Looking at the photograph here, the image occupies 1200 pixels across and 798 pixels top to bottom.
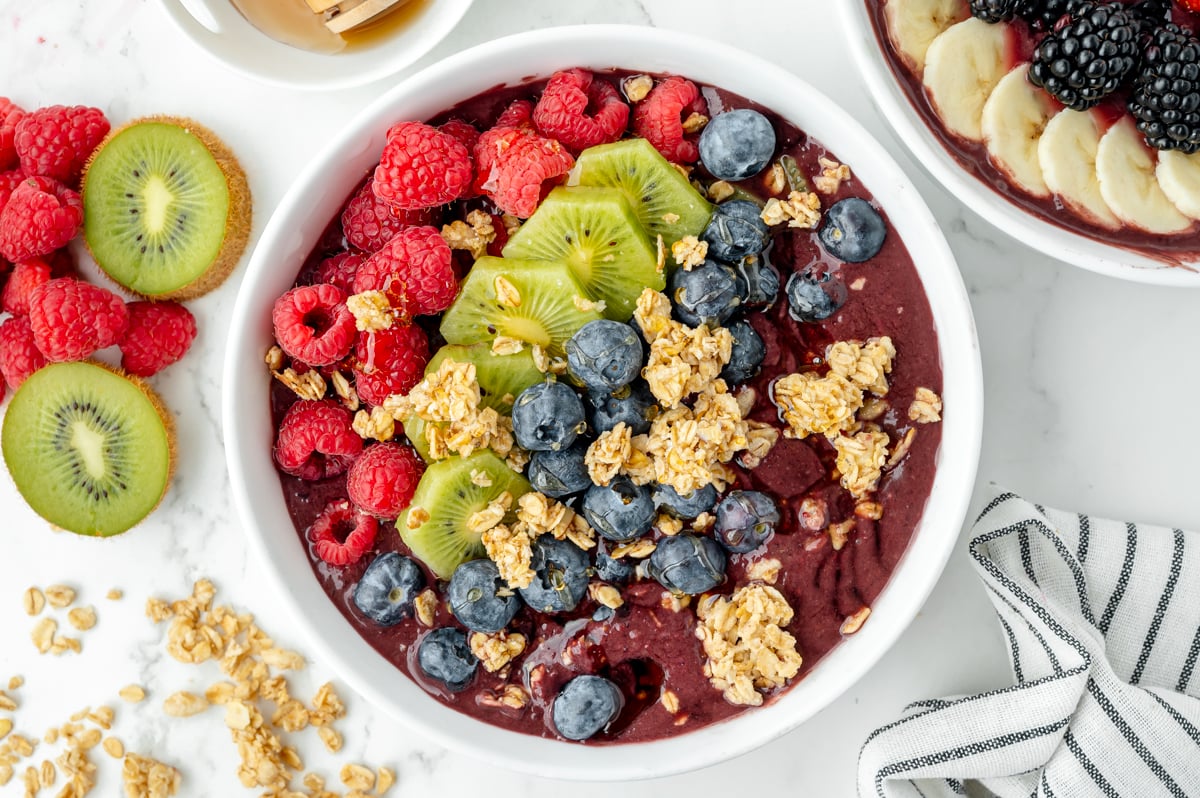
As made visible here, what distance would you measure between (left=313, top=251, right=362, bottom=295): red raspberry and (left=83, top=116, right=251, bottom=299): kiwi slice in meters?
0.35

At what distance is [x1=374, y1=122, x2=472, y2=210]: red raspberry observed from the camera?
1.63 m

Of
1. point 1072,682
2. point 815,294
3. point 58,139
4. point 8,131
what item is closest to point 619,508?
point 815,294

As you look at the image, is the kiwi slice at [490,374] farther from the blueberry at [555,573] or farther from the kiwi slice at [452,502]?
the blueberry at [555,573]

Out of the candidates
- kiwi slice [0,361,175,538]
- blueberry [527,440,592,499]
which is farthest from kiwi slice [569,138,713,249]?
kiwi slice [0,361,175,538]

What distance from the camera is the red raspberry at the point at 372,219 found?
68.2 inches

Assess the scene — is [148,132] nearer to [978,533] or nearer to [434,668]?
[434,668]

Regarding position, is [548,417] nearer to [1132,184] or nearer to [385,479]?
[385,479]

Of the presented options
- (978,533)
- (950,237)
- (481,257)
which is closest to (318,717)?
(481,257)

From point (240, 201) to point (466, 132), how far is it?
59cm

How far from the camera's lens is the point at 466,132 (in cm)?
176

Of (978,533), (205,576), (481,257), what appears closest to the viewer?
(481,257)

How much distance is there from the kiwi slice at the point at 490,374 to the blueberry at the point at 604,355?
0.10m

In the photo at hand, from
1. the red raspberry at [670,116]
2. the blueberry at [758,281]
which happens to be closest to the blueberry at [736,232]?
the blueberry at [758,281]

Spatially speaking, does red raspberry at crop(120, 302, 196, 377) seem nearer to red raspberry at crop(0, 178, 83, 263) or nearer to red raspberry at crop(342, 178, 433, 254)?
red raspberry at crop(0, 178, 83, 263)
